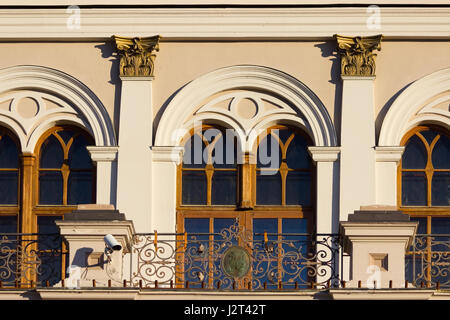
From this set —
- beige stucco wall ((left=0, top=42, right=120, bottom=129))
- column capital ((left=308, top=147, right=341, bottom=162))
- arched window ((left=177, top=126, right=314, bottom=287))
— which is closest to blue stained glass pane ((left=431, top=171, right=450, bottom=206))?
column capital ((left=308, top=147, right=341, bottom=162))

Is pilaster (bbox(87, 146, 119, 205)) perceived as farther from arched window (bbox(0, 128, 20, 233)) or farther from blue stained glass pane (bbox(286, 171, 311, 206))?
blue stained glass pane (bbox(286, 171, 311, 206))

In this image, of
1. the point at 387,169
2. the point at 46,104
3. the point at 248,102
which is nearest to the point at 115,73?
the point at 46,104

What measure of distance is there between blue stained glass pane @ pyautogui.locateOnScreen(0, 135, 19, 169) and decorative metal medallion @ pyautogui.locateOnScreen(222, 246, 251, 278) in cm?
427

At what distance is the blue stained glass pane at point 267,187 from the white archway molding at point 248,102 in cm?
43

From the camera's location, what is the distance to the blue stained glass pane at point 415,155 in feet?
85.4

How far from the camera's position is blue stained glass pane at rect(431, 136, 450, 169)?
2602 centimetres

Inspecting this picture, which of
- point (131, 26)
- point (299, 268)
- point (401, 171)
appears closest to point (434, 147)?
point (401, 171)

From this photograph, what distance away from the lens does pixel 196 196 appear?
1022 inches

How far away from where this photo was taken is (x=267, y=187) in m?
26.0

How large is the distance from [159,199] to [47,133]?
189 centimetres

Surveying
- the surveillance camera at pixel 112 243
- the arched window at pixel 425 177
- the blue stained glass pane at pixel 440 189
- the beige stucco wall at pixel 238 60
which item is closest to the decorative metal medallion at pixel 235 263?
the surveillance camera at pixel 112 243

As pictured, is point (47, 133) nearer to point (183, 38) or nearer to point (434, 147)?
point (183, 38)

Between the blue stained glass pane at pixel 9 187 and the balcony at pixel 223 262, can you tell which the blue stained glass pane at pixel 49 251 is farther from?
the blue stained glass pane at pixel 9 187
